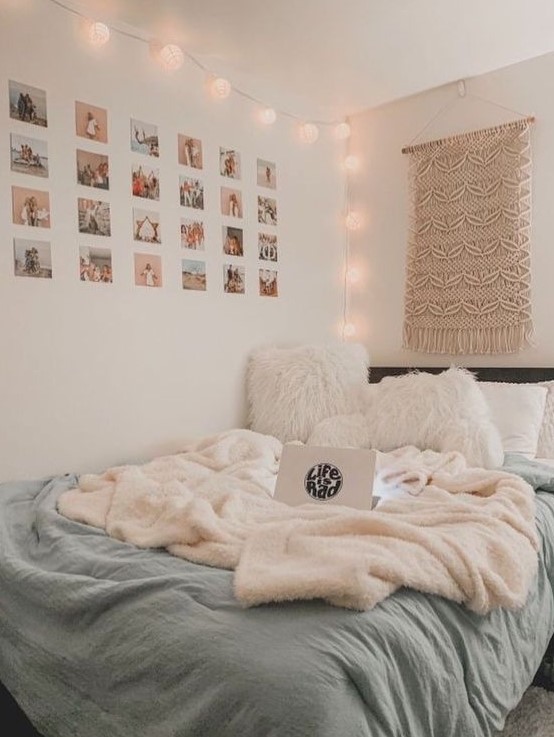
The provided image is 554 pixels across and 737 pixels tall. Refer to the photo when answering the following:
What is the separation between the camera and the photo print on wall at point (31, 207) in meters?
2.01

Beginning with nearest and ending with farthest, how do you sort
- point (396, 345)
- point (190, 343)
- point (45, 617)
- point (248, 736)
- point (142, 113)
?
point (248, 736) → point (45, 617) → point (142, 113) → point (190, 343) → point (396, 345)

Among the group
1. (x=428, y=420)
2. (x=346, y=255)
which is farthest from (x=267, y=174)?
(x=428, y=420)

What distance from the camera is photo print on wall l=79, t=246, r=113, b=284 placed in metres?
2.19

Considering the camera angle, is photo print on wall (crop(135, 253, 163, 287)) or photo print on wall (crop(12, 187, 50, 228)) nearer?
photo print on wall (crop(12, 187, 50, 228))

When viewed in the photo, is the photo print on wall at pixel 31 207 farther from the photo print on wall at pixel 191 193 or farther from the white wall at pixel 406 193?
the white wall at pixel 406 193

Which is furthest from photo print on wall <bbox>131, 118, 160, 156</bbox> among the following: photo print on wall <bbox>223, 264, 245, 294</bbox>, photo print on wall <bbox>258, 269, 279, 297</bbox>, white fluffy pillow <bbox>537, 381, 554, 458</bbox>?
white fluffy pillow <bbox>537, 381, 554, 458</bbox>

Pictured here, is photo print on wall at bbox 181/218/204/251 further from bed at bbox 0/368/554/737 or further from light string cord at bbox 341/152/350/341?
bed at bbox 0/368/554/737

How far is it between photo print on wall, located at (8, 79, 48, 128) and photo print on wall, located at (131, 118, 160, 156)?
35 centimetres

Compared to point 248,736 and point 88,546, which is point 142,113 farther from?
point 248,736

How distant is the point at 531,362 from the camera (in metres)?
2.70

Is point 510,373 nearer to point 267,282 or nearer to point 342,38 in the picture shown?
point 267,282

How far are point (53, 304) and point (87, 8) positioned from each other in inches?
41.9

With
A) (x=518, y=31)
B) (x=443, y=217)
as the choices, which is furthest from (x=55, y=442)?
(x=518, y=31)

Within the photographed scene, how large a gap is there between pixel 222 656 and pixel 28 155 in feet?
5.78
